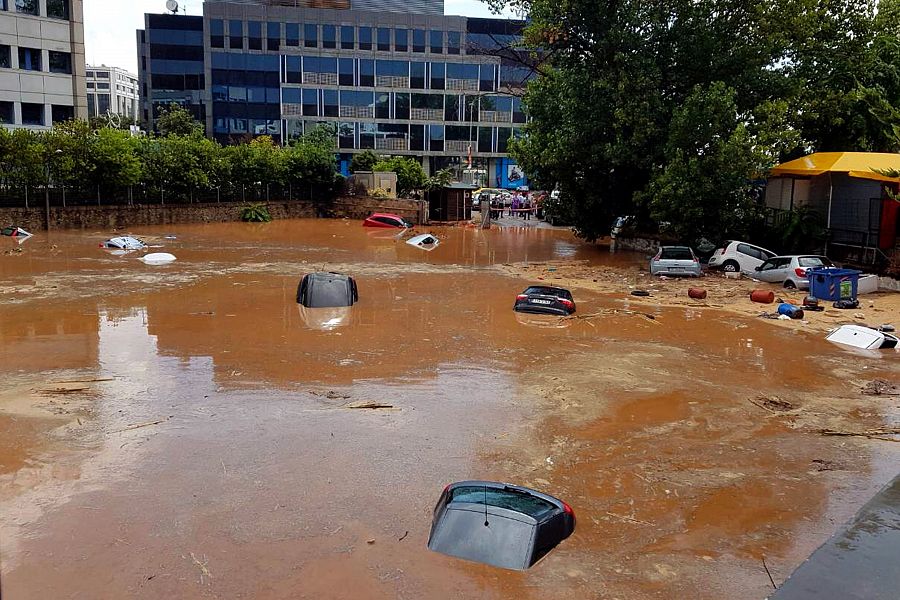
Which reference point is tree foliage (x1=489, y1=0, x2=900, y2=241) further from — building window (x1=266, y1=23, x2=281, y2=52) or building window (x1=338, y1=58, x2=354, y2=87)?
building window (x1=266, y1=23, x2=281, y2=52)

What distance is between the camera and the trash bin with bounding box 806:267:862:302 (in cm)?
2381

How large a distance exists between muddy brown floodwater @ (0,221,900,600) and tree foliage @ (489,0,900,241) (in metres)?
10.2

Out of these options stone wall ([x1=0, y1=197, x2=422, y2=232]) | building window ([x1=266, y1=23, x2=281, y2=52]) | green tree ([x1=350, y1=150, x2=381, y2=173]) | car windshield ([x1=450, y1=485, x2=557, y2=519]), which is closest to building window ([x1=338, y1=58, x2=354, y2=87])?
building window ([x1=266, y1=23, x2=281, y2=52])

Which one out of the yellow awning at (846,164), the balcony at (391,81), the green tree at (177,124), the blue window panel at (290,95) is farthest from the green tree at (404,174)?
the yellow awning at (846,164)

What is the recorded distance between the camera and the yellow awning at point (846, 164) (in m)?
27.4

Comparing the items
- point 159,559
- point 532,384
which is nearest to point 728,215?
point 532,384

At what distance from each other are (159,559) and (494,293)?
19.0 metres

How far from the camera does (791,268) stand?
27.2m

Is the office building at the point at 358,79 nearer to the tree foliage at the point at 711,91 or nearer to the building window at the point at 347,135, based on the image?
the building window at the point at 347,135

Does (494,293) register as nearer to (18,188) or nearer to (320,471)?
(320,471)

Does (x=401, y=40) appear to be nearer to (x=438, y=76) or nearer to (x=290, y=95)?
(x=438, y=76)

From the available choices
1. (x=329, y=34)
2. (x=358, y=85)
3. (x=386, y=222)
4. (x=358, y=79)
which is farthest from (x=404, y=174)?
(x=329, y=34)

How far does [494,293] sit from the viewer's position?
26.6 m

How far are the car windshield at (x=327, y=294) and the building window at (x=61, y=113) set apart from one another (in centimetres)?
3690
